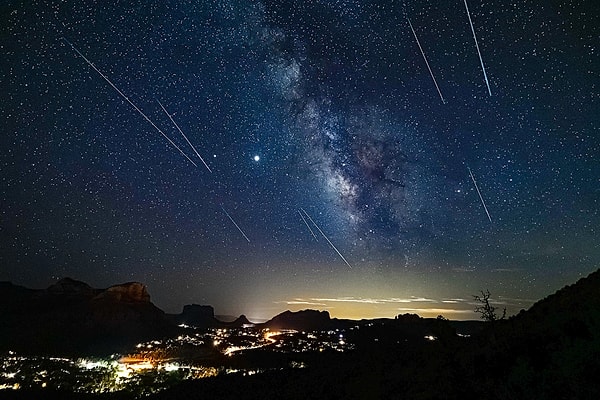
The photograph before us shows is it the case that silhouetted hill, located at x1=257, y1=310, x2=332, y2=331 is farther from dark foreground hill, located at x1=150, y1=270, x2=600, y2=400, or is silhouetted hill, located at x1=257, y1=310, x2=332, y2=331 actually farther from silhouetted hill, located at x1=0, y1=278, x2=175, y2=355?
dark foreground hill, located at x1=150, y1=270, x2=600, y2=400

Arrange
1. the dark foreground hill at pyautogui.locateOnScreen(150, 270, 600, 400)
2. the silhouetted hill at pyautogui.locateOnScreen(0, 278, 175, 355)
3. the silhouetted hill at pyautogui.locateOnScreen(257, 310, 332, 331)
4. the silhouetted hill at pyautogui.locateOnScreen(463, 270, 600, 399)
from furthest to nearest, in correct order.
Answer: the silhouetted hill at pyautogui.locateOnScreen(257, 310, 332, 331), the silhouetted hill at pyautogui.locateOnScreen(0, 278, 175, 355), the dark foreground hill at pyautogui.locateOnScreen(150, 270, 600, 400), the silhouetted hill at pyautogui.locateOnScreen(463, 270, 600, 399)

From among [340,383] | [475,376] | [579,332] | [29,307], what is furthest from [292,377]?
[29,307]

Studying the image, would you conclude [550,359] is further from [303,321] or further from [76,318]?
[303,321]

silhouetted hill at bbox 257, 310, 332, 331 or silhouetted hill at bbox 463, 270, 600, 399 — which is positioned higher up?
silhouetted hill at bbox 257, 310, 332, 331

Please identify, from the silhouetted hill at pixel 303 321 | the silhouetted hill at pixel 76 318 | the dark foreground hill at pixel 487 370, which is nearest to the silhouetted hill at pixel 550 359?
the dark foreground hill at pixel 487 370

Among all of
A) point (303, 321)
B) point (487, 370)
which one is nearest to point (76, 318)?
point (303, 321)

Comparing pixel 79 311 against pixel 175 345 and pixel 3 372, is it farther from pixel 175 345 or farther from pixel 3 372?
pixel 3 372

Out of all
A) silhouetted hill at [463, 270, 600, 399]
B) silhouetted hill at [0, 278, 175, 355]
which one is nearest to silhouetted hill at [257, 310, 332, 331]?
silhouetted hill at [0, 278, 175, 355]

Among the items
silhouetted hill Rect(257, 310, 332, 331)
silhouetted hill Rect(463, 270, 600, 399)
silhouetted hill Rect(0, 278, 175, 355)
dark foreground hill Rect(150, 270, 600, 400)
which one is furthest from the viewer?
silhouetted hill Rect(257, 310, 332, 331)
